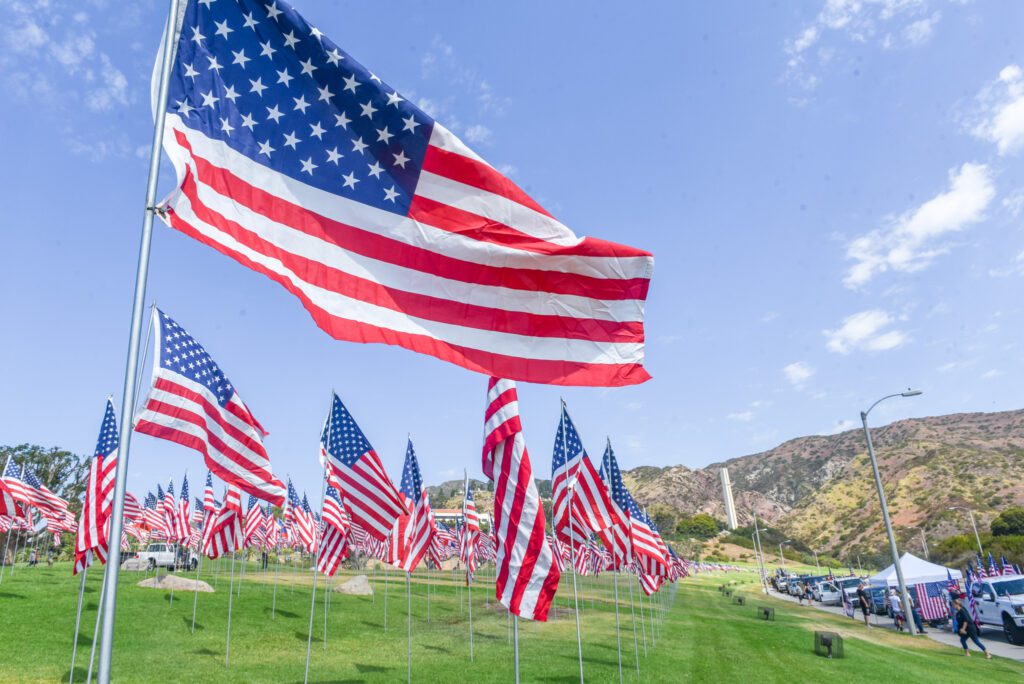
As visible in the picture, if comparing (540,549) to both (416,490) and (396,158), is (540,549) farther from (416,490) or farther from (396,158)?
(416,490)

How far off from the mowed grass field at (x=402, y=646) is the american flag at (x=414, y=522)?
310cm

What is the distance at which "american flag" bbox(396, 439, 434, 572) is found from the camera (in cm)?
1925

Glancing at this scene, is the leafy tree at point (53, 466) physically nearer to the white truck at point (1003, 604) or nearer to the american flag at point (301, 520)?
the american flag at point (301, 520)

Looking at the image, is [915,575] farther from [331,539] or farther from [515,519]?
[515,519]

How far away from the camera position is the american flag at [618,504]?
20.0 m

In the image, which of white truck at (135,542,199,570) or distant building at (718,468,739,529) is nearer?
white truck at (135,542,199,570)

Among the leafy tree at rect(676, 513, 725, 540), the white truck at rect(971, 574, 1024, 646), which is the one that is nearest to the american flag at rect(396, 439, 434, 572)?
the white truck at rect(971, 574, 1024, 646)

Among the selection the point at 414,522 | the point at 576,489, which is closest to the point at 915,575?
the point at 576,489

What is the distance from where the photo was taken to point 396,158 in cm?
590

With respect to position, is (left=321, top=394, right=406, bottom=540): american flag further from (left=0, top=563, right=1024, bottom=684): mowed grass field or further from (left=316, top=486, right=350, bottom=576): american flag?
(left=316, top=486, right=350, bottom=576): american flag

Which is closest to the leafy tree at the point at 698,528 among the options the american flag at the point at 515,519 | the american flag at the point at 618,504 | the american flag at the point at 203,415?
the american flag at the point at 618,504

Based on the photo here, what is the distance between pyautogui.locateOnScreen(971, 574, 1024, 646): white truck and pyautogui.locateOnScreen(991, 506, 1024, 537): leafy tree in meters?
52.1

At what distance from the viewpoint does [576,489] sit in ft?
54.6

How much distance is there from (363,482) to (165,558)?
41.7 metres
